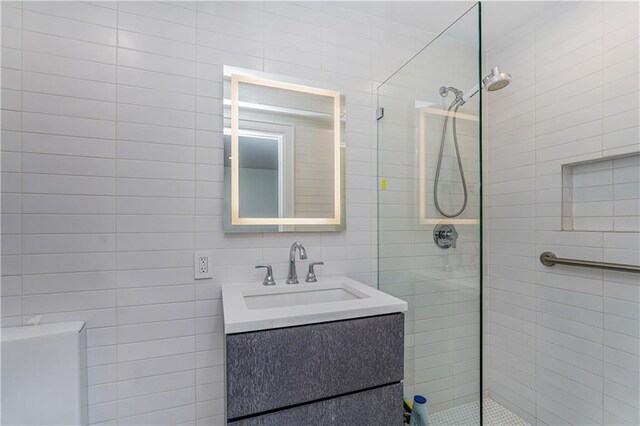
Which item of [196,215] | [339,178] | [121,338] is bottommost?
[121,338]

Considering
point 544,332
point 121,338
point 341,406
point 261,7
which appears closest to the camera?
point 341,406

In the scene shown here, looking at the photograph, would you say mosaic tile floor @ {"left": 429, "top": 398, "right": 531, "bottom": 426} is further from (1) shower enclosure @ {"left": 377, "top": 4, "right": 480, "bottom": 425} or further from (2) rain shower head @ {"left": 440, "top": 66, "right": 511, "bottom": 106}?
(2) rain shower head @ {"left": 440, "top": 66, "right": 511, "bottom": 106}

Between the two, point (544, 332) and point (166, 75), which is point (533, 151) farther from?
point (166, 75)

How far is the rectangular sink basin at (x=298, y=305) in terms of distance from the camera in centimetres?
88

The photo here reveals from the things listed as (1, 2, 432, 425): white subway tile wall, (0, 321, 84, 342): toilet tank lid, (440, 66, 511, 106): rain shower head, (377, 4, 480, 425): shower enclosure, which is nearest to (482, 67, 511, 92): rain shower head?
(440, 66, 511, 106): rain shower head

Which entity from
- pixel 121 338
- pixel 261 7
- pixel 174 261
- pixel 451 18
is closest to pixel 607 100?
pixel 451 18

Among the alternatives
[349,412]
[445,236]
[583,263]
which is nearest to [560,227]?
[583,263]

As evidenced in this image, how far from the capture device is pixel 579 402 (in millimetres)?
1435

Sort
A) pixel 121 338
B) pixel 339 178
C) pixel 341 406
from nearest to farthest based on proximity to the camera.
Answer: pixel 341 406 < pixel 121 338 < pixel 339 178

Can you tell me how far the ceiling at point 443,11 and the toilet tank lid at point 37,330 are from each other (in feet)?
6.35

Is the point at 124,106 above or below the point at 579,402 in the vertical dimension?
above

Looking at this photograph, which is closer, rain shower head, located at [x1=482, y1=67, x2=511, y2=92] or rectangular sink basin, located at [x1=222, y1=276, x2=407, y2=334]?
rectangular sink basin, located at [x1=222, y1=276, x2=407, y2=334]

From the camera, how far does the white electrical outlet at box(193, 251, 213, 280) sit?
49.2 inches

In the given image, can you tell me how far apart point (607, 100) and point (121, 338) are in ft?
8.11
